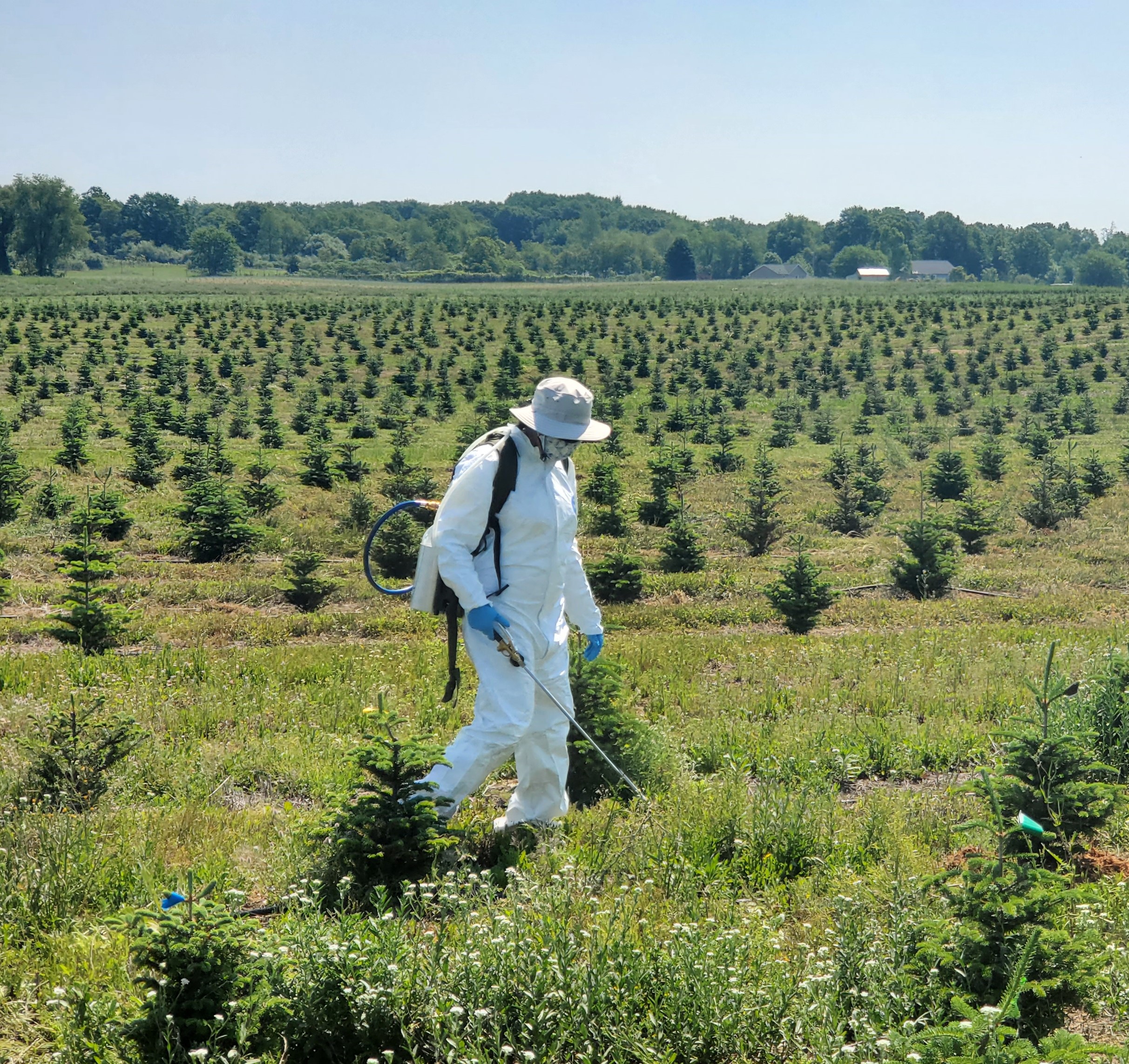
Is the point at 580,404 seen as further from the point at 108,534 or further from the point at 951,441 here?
the point at 951,441

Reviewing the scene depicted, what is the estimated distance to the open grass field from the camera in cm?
354

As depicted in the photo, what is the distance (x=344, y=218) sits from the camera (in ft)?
649

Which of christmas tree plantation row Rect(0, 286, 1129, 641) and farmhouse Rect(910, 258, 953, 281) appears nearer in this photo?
christmas tree plantation row Rect(0, 286, 1129, 641)

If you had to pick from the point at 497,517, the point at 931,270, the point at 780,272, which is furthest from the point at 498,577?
the point at 931,270

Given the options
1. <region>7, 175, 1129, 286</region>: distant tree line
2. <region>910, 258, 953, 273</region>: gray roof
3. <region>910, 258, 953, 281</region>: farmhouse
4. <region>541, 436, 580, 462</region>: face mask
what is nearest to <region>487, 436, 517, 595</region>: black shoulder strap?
<region>541, 436, 580, 462</region>: face mask

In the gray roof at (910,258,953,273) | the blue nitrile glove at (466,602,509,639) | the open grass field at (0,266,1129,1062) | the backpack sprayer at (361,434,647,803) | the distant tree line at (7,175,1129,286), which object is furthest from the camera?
the gray roof at (910,258,953,273)

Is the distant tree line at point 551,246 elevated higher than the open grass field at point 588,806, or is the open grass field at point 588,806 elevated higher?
the distant tree line at point 551,246

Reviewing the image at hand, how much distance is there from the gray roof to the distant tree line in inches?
97.3

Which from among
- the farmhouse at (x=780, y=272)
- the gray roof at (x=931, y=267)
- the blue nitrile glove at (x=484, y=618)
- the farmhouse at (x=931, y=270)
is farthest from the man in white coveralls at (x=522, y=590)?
the gray roof at (x=931, y=267)

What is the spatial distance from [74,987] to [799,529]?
57.7 ft

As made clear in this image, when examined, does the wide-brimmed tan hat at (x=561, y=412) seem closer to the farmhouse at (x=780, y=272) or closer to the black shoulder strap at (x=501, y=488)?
the black shoulder strap at (x=501, y=488)

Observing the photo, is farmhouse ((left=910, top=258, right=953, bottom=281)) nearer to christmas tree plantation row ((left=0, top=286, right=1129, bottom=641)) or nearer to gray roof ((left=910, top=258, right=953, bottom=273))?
gray roof ((left=910, top=258, right=953, bottom=273))

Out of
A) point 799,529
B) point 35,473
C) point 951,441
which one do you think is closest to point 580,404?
point 799,529

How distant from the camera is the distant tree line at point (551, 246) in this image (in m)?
139
